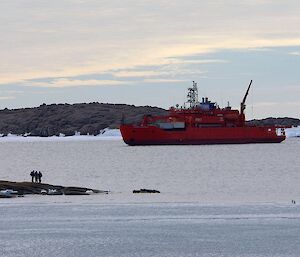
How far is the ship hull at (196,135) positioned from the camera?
9994cm

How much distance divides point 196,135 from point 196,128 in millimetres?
1588

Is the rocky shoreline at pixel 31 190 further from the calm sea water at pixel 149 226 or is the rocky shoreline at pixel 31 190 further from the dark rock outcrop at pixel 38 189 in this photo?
the calm sea water at pixel 149 226

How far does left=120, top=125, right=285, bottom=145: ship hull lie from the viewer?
99.9 metres

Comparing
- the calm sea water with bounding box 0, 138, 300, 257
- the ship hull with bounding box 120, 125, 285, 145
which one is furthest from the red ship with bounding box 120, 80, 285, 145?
the calm sea water with bounding box 0, 138, 300, 257

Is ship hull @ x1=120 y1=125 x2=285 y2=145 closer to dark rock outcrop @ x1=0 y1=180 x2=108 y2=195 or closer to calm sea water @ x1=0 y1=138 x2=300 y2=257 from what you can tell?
calm sea water @ x1=0 y1=138 x2=300 y2=257

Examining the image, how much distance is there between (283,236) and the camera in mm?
16703

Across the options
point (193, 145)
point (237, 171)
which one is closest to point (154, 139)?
point (193, 145)

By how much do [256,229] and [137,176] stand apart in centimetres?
2600

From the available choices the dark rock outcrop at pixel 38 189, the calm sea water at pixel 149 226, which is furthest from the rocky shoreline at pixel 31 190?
the calm sea water at pixel 149 226

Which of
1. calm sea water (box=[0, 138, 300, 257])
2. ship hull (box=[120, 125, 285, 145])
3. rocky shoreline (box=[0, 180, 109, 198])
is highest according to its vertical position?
ship hull (box=[120, 125, 285, 145])

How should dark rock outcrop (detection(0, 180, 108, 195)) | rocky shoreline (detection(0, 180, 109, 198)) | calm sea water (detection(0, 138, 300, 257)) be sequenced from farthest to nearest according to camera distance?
dark rock outcrop (detection(0, 180, 108, 195)) < rocky shoreline (detection(0, 180, 109, 198)) < calm sea water (detection(0, 138, 300, 257))

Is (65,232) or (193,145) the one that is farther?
(193,145)

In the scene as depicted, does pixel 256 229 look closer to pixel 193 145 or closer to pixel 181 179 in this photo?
pixel 181 179

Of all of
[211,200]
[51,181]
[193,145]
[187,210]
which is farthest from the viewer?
[193,145]
